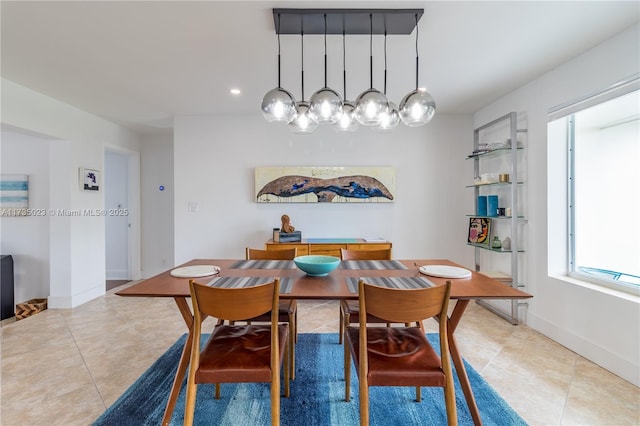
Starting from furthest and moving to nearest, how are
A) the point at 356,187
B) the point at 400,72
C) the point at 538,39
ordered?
the point at 356,187, the point at 400,72, the point at 538,39

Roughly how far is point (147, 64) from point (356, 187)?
101 inches

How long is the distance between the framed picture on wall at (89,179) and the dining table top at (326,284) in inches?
112

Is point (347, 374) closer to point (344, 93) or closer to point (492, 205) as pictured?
point (344, 93)

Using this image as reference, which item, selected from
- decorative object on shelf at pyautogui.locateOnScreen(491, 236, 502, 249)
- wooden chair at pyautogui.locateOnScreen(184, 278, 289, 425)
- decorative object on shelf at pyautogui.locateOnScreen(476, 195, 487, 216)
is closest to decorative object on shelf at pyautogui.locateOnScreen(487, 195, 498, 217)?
decorative object on shelf at pyautogui.locateOnScreen(476, 195, 487, 216)

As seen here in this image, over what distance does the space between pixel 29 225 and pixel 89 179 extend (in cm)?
88

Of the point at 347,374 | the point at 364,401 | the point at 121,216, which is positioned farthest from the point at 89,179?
the point at 364,401

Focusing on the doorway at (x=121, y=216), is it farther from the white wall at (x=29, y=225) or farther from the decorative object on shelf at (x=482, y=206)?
the decorative object on shelf at (x=482, y=206)

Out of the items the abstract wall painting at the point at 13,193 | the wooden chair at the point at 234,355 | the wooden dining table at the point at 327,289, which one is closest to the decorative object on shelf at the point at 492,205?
the wooden dining table at the point at 327,289

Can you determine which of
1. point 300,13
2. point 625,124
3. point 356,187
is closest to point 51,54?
point 300,13

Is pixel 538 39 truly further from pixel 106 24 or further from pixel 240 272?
pixel 106 24

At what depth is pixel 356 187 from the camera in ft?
13.0

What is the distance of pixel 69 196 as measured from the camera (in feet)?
11.7

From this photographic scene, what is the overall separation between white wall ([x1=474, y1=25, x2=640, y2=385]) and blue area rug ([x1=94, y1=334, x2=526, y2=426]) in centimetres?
102

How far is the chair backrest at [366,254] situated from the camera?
2449 millimetres
